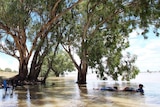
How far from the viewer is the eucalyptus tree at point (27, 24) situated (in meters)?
23.4

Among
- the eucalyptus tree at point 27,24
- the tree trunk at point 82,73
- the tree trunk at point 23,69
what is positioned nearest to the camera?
the eucalyptus tree at point 27,24

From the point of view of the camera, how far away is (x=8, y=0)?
2373 cm

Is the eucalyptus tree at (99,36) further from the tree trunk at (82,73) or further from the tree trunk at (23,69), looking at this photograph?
the tree trunk at (23,69)

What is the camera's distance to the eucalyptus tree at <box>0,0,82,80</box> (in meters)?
23.4

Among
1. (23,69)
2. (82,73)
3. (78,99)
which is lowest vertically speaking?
(78,99)

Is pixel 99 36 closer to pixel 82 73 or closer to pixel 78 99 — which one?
pixel 82 73

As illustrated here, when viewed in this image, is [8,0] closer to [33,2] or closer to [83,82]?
[33,2]

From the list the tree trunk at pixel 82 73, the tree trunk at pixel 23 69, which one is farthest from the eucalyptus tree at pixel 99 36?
the tree trunk at pixel 23 69

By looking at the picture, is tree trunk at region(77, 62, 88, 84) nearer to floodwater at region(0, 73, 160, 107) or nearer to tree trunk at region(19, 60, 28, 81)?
tree trunk at region(19, 60, 28, 81)

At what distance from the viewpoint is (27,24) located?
26.8m

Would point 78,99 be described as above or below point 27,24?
below

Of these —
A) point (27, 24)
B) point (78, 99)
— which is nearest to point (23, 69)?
point (27, 24)

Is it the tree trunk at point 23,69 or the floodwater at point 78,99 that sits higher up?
the tree trunk at point 23,69

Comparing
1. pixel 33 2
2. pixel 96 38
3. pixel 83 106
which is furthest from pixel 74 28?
pixel 83 106
